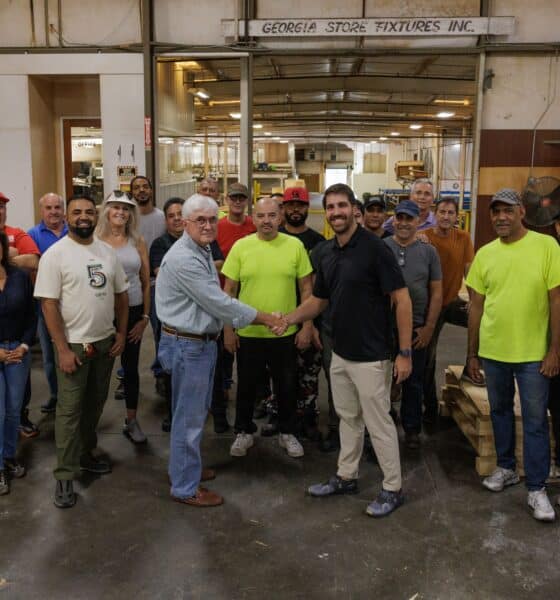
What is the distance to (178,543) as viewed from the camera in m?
3.31

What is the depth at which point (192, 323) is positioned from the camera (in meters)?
3.45

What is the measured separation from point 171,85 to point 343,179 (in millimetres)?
23029

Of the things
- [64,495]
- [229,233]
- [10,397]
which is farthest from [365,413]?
[10,397]

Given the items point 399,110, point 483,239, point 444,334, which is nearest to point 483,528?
point 444,334

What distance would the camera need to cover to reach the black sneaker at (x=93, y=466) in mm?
4102

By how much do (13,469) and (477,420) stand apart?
10.0ft

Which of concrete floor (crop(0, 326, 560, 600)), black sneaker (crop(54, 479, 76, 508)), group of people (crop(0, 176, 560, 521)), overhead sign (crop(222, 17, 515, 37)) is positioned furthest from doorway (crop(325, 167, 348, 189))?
black sneaker (crop(54, 479, 76, 508))

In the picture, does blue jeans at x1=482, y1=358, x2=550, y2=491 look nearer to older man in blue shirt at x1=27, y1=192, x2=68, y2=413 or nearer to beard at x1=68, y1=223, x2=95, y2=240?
beard at x1=68, y1=223, x2=95, y2=240

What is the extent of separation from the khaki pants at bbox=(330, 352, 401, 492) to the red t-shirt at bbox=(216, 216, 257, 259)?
1.71m

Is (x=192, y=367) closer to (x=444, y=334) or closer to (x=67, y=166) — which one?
(x=444, y=334)

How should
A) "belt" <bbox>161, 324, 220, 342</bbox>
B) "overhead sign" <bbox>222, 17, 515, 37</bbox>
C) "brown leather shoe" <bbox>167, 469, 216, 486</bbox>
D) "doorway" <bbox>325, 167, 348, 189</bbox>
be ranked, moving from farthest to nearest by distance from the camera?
"doorway" <bbox>325, 167, 348, 189</bbox>, "overhead sign" <bbox>222, 17, 515, 37</bbox>, "brown leather shoe" <bbox>167, 469, 216, 486</bbox>, "belt" <bbox>161, 324, 220, 342</bbox>

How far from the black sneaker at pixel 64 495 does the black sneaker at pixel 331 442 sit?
1.71 m

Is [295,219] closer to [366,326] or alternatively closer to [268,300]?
[268,300]

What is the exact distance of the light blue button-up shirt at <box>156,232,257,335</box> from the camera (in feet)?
11.0
